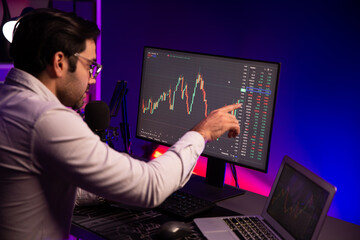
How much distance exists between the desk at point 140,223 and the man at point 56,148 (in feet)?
0.50

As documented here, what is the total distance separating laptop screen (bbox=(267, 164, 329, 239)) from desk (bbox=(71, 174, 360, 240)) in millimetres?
168

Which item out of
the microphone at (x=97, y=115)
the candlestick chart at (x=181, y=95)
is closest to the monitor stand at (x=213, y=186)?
the candlestick chart at (x=181, y=95)

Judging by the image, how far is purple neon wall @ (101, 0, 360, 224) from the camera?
1.64m

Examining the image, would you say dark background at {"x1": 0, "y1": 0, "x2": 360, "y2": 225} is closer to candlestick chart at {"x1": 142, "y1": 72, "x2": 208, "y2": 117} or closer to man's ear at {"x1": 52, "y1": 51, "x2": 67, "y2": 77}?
candlestick chart at {"x1": 142, "y1": 72, "x2": 208, "y2": 117}

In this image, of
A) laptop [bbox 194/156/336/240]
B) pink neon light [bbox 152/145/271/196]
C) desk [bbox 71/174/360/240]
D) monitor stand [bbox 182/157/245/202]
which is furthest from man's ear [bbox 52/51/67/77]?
pink neon light [bbox 152/145/271/196]

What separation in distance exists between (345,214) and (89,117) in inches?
48.0

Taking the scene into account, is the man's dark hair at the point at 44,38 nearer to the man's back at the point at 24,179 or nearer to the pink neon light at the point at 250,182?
the man's back at the point at 24,179

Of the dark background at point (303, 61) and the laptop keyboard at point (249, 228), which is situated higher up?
the dark background at point (303, 61)

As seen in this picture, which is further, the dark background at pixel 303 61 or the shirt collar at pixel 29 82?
Result: the dark background at pixel 303 61

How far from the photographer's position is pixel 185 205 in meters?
1.47

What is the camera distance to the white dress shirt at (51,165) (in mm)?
962

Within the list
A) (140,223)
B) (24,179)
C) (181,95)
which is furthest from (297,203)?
(24,179)

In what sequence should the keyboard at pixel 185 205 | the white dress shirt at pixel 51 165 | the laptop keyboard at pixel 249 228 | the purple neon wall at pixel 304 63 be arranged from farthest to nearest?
the purple neon wall at pixel 304 63 → the keyboard at pixel 185 205 → the laptop keyboard at pixel 249 228 → the white dress shirt at pixel 51 165

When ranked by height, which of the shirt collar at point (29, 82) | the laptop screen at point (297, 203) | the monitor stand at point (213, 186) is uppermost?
the shirt collar at point (29, 82)
